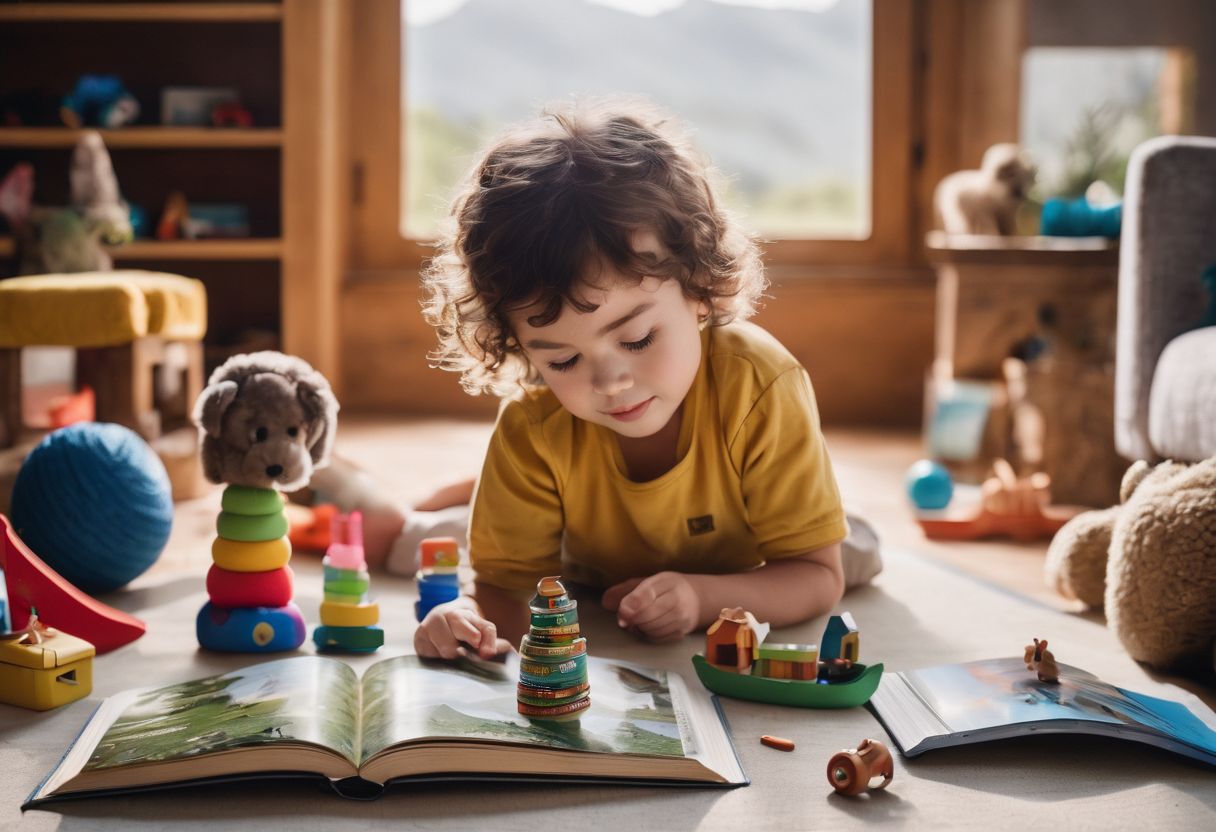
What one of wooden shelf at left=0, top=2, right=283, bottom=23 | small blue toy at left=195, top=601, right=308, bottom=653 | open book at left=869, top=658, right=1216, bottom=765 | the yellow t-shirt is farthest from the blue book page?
wooden shelf at left=0, top=2, right=283, bottom=23

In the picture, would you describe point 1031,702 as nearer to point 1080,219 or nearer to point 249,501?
point 249,501

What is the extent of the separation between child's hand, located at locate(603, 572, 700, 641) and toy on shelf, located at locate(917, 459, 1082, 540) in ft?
2.40

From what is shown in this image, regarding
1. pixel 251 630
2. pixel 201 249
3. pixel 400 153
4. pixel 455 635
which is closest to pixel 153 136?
pixel 201 249

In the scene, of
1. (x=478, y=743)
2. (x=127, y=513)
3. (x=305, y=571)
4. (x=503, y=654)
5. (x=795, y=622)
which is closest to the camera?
(x=478, y=743)

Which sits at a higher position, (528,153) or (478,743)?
(528,153)

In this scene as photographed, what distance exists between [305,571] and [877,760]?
889 millimetres

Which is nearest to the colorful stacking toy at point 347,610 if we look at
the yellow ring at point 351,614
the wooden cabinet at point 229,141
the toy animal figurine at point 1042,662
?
the yellow ring at point 351,614

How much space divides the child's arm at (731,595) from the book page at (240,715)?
280 mm

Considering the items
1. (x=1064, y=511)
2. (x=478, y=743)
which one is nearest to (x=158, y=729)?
(x=478, y=743)

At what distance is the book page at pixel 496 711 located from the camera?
868mm

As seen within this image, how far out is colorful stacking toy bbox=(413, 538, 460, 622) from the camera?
1310 millimetres

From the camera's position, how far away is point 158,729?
0.92 metres

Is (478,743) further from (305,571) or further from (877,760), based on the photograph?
(305,571)

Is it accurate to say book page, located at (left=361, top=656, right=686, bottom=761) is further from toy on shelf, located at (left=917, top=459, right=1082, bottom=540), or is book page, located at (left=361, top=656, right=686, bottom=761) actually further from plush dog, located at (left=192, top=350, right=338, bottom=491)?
toy on shelf, located at (left=917, top=459, right=1082, bottom=540)
